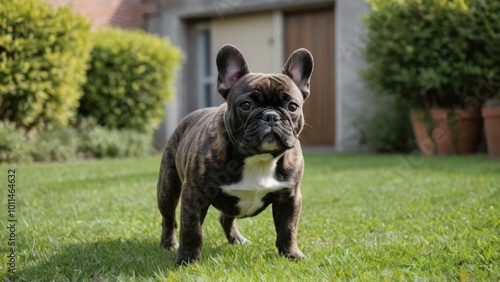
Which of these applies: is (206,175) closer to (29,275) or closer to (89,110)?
(29,275)

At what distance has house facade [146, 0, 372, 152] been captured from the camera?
12359mm

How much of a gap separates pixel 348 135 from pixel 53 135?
6.43 metres

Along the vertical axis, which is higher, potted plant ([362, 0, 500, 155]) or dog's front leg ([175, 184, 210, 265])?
potted plant ([362, 0, 500, 155])

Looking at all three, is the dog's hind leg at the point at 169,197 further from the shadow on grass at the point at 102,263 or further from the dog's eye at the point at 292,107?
the dog's eye at the point at 292,107

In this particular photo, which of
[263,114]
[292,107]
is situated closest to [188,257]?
[263,114]

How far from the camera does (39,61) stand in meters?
8.83

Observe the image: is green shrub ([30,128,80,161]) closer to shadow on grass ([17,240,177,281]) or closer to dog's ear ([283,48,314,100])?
shadow on grass ([17,240,177,281])

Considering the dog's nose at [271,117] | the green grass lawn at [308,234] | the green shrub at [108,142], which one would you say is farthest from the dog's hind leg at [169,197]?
the green shrub at [108,142]

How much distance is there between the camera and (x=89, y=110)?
1154 centimetres

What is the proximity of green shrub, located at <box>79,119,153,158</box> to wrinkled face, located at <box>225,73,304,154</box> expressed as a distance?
27.2 feet

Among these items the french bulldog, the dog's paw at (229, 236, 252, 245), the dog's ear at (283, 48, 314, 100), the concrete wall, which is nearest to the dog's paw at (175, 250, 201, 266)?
the french bulldog

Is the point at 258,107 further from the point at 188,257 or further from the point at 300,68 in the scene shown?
the point at 188,257

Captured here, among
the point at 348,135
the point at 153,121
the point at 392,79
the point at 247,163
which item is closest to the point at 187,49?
the point at 153,121

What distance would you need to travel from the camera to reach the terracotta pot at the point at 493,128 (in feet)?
29.5
